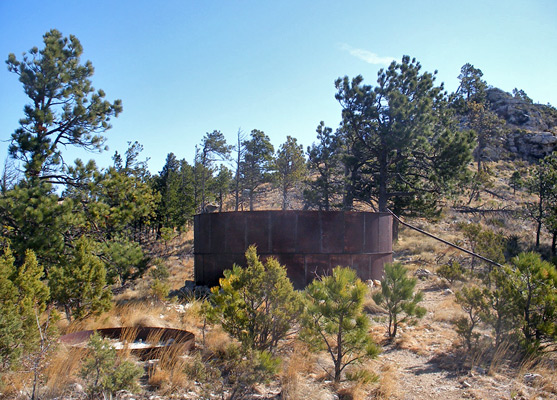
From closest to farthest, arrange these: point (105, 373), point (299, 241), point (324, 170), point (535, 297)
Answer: point (105, 373)
point (535, 297)
point (299, 241)
point (324, 170)

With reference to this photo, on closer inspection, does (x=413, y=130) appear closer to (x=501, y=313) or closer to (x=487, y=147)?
(x=501, y=313)

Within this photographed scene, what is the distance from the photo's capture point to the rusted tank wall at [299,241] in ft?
41.7

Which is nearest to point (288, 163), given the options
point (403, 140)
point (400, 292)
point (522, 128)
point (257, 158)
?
point (257, 158)

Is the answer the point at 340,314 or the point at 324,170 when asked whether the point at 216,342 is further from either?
the point at 324,170

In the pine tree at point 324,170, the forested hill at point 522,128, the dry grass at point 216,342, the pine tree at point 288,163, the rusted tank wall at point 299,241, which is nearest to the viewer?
the dry grass at point 216,342

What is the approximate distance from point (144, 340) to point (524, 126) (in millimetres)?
73188

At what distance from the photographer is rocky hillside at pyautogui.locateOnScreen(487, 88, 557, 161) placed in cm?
5916

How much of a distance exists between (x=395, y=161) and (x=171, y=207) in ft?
56.2

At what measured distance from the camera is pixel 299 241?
41.9 feet

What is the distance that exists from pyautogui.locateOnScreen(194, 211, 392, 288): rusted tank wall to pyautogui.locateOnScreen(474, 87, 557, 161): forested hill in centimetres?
5041

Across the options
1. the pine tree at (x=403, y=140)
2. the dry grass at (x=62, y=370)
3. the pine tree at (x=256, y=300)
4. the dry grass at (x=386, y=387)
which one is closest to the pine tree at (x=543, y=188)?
the pine tree at (x=403, y=140)

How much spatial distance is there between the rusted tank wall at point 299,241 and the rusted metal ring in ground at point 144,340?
5.05 m

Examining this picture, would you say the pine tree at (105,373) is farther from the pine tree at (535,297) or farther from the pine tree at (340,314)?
the pine tree at (535,297)

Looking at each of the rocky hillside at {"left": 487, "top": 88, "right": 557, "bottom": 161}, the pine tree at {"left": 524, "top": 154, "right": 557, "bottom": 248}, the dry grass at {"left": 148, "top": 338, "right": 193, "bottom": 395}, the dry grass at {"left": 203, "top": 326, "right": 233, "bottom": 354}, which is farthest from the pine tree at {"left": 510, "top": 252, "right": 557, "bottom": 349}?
the rocky hillside at {"left": 487, "top": 88, "right": 557, "bottom": 161}
